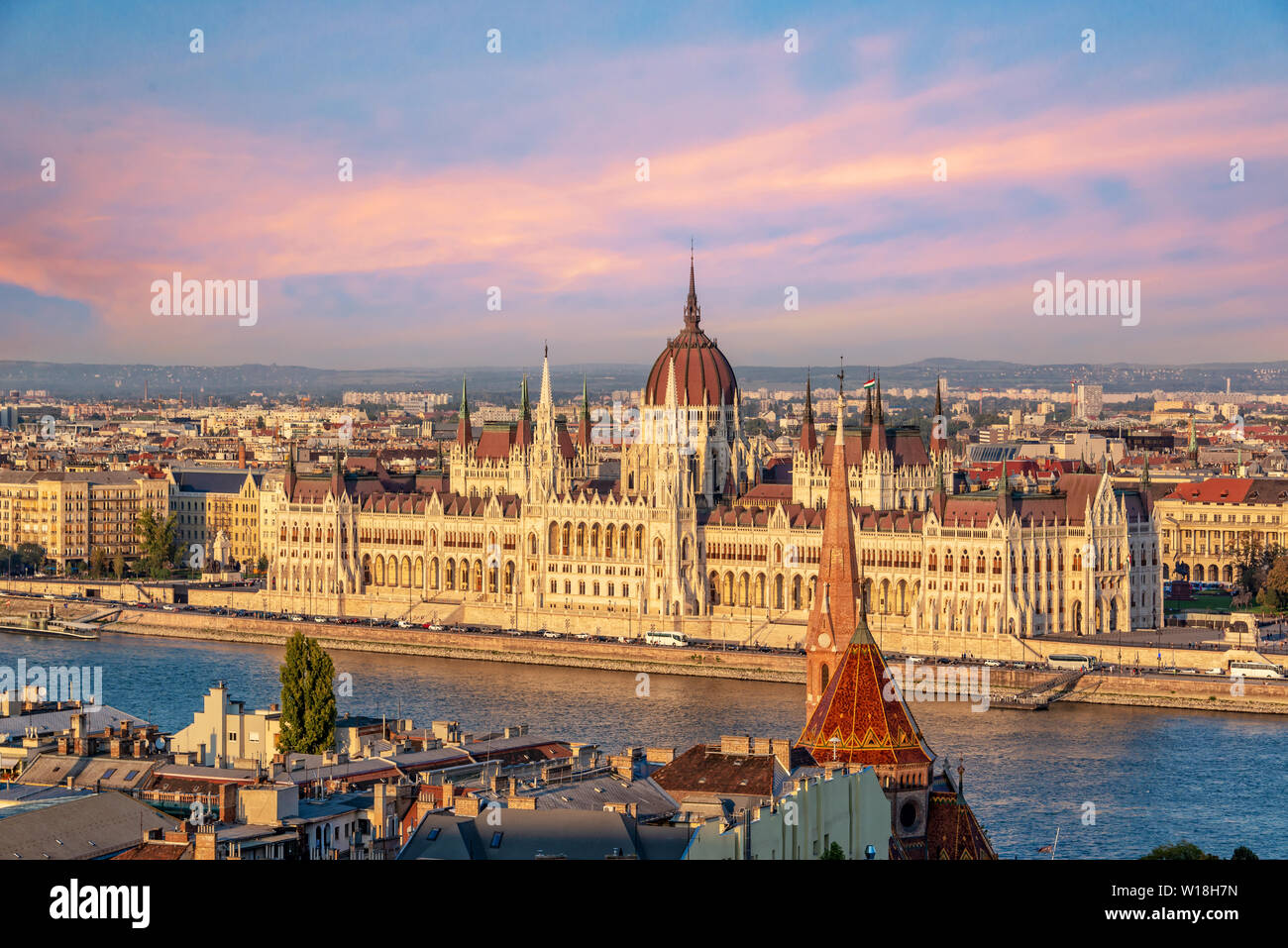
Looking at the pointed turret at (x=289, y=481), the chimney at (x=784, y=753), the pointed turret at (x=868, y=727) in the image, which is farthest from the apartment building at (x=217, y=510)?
the chimney at (x=784, y=753)

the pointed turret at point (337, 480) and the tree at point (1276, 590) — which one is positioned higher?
the pointed turret at point (337, 480)

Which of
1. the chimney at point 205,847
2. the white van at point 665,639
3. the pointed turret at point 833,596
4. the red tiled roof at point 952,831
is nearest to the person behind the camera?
the chimney at point 205,847

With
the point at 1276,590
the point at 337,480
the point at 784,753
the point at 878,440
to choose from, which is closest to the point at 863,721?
the point at 784,753

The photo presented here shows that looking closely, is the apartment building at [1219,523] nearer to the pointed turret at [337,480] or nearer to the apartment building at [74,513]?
the pointed turret at [337,480]

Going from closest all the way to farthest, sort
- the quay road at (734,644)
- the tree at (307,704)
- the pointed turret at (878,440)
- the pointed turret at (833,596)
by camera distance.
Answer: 1. the pointed turret at (833,596)
2. the tree at (307,704)
3. the quay road at (734,644)
4. the pointed turret at (878,440)

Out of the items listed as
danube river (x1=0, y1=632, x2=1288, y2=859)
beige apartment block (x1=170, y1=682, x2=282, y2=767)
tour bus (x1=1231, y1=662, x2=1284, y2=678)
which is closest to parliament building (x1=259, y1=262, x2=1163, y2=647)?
danube river (x1=0, y1=632, x2=1288, y2=859)

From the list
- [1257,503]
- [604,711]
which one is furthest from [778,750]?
[1257,503]

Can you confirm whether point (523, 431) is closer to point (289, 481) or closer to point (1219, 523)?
point (289, 481)

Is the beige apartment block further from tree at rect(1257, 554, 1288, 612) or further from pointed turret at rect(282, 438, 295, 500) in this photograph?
pointed turret at rect(282, 438, 295, 500)
